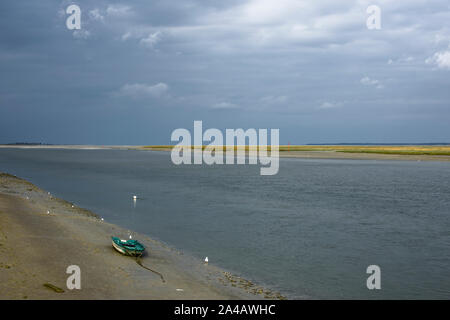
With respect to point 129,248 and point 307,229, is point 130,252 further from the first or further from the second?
point 307,229

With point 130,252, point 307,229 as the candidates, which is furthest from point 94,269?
point 307,229

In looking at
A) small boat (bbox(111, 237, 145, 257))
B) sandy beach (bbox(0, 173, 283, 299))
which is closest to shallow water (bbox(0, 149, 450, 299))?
sandy beach (bbox(0, 173, 283, 299))

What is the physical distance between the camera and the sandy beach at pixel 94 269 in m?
14.6

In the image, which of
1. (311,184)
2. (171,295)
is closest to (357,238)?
(171,295)

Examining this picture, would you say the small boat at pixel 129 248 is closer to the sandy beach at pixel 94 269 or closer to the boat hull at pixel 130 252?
the boat hull at pixel 130 252

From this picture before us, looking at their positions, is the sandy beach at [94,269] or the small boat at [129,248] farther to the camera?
the small boat at [129,248]

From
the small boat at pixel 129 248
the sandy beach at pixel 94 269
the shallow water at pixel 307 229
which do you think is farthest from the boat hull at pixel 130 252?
the shallow water at pixel 307 229

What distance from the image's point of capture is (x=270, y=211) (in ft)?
113

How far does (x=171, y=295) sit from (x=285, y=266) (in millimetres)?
6850

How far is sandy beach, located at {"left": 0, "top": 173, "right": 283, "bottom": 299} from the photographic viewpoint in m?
14.6

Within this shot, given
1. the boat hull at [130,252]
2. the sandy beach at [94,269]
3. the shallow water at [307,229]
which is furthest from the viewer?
the boat hull at [130,252]

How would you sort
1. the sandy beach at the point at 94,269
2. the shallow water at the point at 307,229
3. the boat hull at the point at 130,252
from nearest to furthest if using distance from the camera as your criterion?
the sandy beach at the point at 94,269 < the shallow water at the point at 307,229 < the boat hull at the point at 130,252

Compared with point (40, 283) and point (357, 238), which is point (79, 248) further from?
point (357, 238)

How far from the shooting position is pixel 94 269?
17109mm
